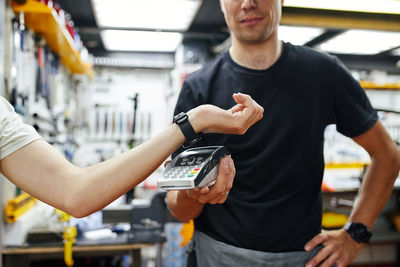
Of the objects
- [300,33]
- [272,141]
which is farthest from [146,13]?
[272,141]

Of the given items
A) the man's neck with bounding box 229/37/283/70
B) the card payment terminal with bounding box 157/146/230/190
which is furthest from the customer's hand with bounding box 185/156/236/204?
the man's neck with bounding box 229/37/283/70

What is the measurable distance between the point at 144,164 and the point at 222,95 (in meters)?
0.39

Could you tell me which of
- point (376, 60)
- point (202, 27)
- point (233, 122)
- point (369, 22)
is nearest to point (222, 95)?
point (233, 122)

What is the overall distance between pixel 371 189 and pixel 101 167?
3.00ft

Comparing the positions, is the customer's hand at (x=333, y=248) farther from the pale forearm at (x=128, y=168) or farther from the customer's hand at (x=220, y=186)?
the pale forearm at (x=128, y=168)

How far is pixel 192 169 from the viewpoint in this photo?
0.79m

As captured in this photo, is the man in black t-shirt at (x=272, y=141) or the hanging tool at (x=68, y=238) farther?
the hanging tool at (x=68, y=238)

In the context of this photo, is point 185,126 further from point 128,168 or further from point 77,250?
point 77,250

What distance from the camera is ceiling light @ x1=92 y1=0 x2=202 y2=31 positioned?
146 inches

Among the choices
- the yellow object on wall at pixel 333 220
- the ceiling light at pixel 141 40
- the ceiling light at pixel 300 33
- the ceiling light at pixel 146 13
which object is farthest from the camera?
the ceiling light at pixel 141 40

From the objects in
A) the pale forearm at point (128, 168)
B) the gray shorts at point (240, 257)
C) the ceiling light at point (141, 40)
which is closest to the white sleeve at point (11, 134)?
the pale forearm at point (128, 168)

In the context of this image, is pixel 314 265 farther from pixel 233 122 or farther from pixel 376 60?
pixel 376 60

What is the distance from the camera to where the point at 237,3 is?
104cm

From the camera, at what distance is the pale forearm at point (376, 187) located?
1.18 m
